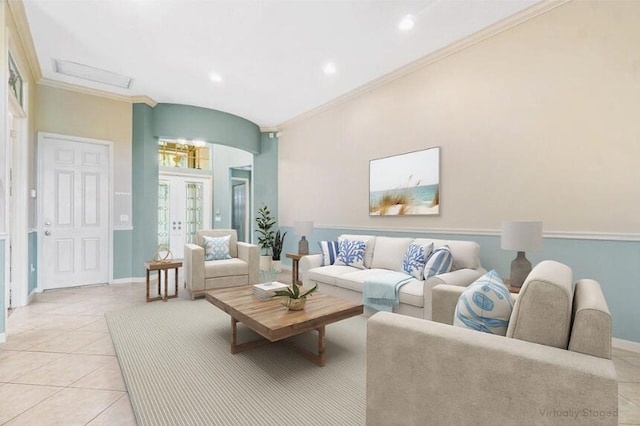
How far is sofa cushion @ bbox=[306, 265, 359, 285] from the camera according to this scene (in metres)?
3.67

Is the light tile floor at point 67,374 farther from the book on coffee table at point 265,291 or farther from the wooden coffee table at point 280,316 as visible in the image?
the book on coffee table at point 265,291

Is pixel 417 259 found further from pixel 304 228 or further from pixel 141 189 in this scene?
pixel 141 189

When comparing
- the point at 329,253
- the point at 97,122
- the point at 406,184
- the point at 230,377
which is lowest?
the point at 230,377

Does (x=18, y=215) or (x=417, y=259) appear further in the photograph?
(x=18, y=215)

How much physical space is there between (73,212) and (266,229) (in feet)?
10.1

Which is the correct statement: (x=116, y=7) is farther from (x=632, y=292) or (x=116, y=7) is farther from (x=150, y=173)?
(x=632, y=292)

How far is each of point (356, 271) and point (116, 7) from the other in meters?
3.69

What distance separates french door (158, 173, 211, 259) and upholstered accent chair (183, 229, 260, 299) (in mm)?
3608

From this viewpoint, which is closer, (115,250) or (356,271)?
Answer: (356,271)

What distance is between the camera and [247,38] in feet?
11.1

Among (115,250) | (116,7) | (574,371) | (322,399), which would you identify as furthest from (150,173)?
(574,371)

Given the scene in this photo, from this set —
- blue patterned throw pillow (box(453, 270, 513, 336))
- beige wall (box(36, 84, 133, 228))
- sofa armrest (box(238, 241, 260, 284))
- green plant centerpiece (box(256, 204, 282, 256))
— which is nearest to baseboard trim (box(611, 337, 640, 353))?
blue patterned throw pillow (box(453, 270, 513, 336))

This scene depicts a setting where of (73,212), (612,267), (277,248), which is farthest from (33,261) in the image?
(612,267)

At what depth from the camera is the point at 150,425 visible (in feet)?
5.26
